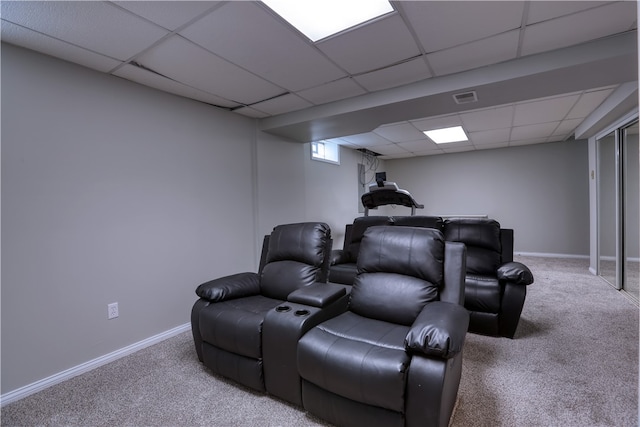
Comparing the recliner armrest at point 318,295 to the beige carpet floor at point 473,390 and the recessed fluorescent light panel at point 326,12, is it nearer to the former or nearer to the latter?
the beige carpet floor at point 473,390

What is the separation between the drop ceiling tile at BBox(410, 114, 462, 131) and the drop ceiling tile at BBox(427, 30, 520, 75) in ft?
4.94

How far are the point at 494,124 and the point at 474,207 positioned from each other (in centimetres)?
263

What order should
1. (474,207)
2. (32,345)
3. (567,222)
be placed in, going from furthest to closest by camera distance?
(474,207) → (567,222) → (32,345)

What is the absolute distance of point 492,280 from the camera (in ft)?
8.70

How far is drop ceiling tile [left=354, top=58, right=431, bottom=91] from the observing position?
96.3 inches

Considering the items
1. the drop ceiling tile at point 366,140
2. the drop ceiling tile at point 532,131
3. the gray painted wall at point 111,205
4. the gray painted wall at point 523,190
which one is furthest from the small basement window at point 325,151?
the drop ceiling tile at point 532,131

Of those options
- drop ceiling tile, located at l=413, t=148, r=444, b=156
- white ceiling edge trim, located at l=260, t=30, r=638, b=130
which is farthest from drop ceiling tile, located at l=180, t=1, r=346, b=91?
drop ceiling tile, located at l=413, t=148, r=444, b=156

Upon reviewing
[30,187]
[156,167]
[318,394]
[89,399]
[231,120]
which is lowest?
[89,399]

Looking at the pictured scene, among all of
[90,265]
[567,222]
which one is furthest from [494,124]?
[90,265]

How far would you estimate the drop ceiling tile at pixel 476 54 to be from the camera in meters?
2.10

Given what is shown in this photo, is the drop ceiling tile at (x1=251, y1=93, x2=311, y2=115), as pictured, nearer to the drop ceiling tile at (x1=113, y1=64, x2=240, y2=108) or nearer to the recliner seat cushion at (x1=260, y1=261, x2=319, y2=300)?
the drop ceiling tile at (x1=113, y1=64, x2=240, y2=108)

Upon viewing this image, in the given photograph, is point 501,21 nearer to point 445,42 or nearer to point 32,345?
point 445,42

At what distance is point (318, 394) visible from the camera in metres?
1.58

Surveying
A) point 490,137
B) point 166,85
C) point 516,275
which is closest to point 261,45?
point 166,85
